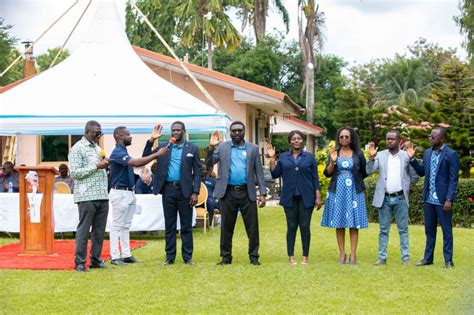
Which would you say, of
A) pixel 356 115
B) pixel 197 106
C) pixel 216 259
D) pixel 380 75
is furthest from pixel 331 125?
pixel 216 259

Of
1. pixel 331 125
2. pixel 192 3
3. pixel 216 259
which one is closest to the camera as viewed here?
pixel 216 259

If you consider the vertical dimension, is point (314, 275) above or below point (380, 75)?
below

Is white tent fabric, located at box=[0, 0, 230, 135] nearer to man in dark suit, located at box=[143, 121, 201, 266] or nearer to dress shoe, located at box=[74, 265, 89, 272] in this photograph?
man in dark suit, located at box=[143, 121, 201, 266]

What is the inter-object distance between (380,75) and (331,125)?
11.0 m

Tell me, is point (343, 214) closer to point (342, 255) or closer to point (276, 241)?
point (342, 255)

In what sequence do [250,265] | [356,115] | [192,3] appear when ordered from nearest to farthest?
1. [250,265]
2. [356,115]
3. [192,3]

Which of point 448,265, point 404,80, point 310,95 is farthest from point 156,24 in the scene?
point 448,265

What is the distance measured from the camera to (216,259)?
12055mm

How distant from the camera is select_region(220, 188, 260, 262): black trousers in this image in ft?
37.2

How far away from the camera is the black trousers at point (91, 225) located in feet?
35.3

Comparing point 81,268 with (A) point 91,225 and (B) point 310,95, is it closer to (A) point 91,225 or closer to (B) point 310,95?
(A) point 91,225

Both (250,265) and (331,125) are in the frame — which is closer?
(250,265)

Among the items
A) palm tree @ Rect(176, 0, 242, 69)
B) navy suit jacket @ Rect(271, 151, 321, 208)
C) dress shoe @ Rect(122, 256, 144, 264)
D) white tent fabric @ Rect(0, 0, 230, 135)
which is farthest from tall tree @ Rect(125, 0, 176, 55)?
navy suit jacket @ Rect(271, 151, 321, 208)

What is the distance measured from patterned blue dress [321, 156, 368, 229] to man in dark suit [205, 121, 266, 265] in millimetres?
985
